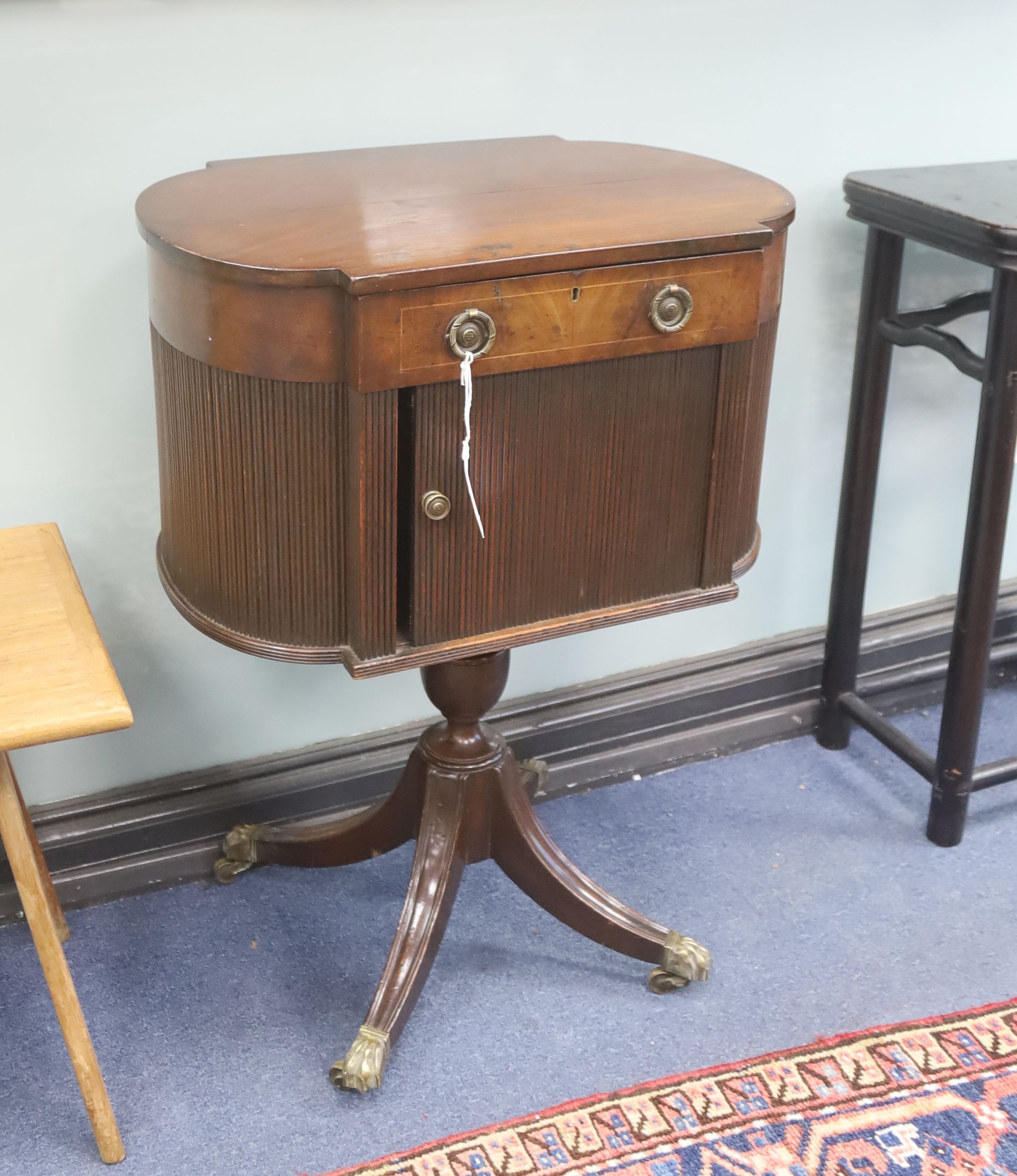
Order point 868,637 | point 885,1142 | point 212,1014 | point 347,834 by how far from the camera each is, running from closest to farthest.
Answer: point 885,1142
point 212,1014
point 347,834
point 868,637

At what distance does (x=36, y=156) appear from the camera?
144 centimetres

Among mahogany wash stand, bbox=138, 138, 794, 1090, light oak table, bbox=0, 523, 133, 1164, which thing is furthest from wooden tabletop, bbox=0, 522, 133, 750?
mahogany wash stand, bbox=138, 138, 794, 1090

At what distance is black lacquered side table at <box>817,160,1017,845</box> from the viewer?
1.62 m

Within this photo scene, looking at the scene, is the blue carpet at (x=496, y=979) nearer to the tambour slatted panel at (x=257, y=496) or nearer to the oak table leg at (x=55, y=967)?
the oak table leg at (x=55, y=967)

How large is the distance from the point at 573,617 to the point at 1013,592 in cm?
124

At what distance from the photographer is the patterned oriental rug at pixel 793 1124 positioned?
55.4 inches

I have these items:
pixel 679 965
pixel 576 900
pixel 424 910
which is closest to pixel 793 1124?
pixel 679 965

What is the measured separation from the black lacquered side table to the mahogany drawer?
492 mm

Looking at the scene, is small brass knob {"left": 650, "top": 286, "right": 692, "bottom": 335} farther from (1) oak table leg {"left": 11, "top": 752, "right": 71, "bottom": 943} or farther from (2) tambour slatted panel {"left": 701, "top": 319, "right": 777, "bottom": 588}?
(1) oak table leg {"left": 11, "top": 752, "right": 71, "bottom": 943}

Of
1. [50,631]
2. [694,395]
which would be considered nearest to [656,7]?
[694,395]

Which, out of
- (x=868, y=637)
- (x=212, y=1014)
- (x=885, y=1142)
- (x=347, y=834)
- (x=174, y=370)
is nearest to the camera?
(x=174, y=370)

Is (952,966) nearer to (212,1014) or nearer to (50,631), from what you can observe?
(212,1014)

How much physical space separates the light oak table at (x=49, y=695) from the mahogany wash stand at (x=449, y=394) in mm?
121

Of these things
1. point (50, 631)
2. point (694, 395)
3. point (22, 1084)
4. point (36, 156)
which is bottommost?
point (22, 1084)
